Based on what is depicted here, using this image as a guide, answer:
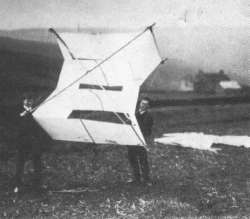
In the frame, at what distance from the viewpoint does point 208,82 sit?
2170 cm

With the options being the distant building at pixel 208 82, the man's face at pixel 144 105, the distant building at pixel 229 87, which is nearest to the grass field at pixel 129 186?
the man's face at pixel 144 105

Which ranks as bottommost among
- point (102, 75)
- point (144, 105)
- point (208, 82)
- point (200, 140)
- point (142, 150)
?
point (142, 150)

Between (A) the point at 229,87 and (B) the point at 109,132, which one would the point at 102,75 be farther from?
(A) the point at 229,87

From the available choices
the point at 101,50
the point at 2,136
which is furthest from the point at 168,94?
the point at 101,50

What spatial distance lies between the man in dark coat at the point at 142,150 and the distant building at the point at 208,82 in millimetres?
15142

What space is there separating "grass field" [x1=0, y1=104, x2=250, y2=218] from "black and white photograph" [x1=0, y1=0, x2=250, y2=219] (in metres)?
0.02

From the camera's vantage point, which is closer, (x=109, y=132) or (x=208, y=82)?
(x=109, y=132)

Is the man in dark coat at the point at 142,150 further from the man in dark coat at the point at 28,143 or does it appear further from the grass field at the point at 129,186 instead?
the man in dark coat at the point at 28,143

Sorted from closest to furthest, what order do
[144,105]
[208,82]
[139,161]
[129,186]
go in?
[144,105], [129,186], [139,161], [208,82]

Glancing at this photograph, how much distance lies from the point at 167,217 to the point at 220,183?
7.09 feet

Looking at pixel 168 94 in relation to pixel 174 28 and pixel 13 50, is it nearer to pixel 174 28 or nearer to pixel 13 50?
pixel 174 28

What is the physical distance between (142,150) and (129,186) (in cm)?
73

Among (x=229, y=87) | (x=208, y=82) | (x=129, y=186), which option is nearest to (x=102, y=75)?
(x=129, y=186)

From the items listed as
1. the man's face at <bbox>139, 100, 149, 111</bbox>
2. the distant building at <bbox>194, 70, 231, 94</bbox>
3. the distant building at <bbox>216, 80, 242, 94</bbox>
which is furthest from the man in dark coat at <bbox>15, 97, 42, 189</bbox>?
the distant building at <bbox>216, 80, 242, 94</bbox>
